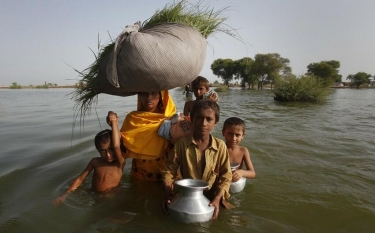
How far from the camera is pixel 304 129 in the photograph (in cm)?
761

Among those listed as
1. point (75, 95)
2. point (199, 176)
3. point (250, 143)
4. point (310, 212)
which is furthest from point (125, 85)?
point (250, 143)

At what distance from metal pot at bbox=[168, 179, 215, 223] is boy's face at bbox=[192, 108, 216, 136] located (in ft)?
1.45

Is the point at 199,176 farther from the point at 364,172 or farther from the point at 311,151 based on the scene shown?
the point at 311,151

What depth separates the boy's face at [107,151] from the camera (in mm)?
2883

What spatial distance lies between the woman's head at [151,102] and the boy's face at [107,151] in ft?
1.61

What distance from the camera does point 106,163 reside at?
9.96 ft

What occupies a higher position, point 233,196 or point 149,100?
point 149,100

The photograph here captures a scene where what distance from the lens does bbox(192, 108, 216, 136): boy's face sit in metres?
2.42

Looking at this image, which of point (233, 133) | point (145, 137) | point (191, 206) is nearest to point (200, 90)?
point (233, 133)

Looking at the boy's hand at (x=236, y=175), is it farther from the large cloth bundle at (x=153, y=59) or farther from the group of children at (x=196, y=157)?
the large cloth bundle at (x=153, y=59)

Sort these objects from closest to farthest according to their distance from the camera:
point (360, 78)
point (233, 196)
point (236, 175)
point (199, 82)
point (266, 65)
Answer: point (236, 175), point (233, 196), point (199, 82), point (266, 65), point (360, 78)

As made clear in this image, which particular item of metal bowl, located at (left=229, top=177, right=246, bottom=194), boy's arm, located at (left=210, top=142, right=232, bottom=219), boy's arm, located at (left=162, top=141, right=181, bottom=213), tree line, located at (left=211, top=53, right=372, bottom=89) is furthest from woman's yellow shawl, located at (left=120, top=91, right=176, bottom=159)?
tree line, located at (left=211, top=53, right=372, bottom=89)

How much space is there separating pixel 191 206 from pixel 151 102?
3.66 ft

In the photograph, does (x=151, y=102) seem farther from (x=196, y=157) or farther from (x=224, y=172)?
(x=224, y=172)
